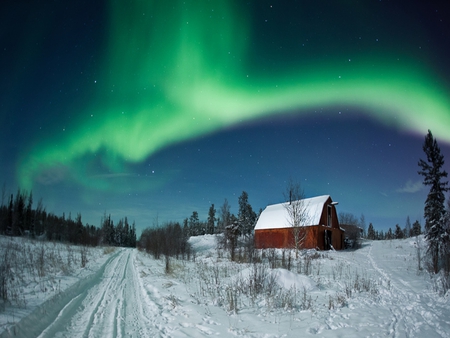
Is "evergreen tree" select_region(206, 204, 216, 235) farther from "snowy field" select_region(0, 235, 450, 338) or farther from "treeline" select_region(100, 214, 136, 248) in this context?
"snowy field" select_region(0, 235, 450, 338)

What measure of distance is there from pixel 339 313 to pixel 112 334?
573 cm

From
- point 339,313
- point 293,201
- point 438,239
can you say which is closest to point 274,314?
point 339,313

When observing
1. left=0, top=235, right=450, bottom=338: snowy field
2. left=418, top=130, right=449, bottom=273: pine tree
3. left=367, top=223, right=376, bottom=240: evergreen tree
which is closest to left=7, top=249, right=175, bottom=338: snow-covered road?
left=0, top=235, right=450, bottom=338: snowy field

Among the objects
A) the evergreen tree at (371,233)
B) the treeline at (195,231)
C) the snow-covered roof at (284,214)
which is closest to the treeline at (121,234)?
the treeline at (195,231)

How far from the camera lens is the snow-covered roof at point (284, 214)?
33.4 metres

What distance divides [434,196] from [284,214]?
59.5 feet

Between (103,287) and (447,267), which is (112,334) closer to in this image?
(103,287)

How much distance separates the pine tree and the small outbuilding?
11.7 m

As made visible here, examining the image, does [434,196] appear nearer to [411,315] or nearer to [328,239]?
[328,239]

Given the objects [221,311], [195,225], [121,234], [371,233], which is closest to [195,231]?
[195,225]

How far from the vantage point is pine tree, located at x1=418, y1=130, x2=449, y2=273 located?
2097cm

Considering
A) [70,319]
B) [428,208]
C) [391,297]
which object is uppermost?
[428,208]

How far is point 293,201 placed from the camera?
2414 cm

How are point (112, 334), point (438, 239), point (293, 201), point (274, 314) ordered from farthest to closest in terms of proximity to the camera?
point (293, 201) → point (438, 239) → point (274, 314) → point (112, 334)
